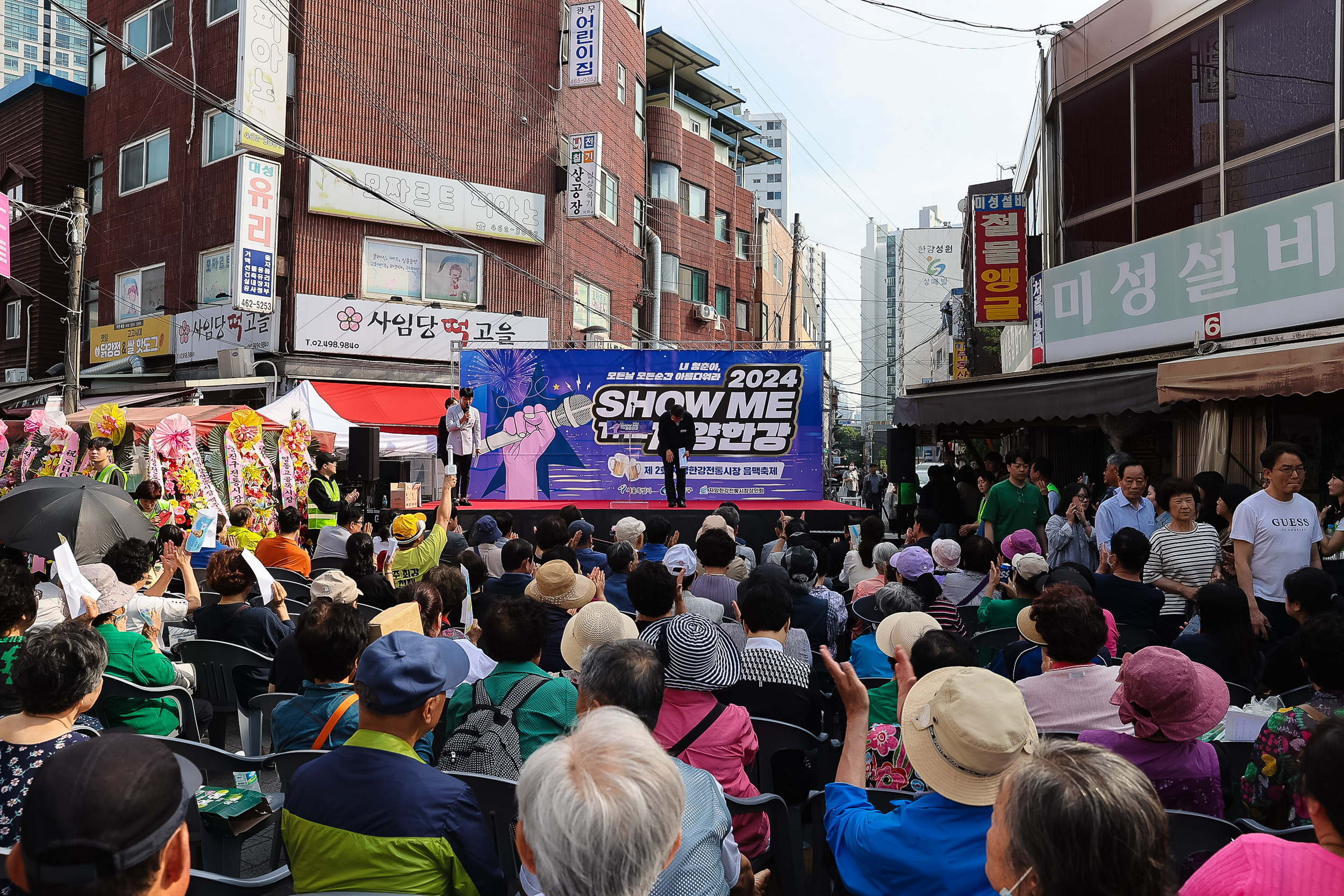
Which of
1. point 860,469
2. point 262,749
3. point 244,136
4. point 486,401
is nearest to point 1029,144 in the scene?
point 486,401

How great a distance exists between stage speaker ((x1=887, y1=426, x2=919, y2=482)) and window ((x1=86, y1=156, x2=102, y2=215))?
20.7 m

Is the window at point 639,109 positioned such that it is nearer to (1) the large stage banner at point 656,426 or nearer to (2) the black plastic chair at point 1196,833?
(1) the large stage banner at point 656,426

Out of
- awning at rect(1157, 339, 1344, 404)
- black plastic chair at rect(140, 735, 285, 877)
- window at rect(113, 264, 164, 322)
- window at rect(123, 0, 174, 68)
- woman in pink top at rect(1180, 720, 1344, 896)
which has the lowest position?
black plastic chair at rect(140, 735, 285, 877)

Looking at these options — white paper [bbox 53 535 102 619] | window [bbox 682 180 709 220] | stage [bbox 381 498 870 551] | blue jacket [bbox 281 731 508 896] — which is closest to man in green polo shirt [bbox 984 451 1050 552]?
stage [bbox 381 498 870 551]

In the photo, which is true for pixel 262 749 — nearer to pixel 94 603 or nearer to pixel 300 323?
pixel 94 603

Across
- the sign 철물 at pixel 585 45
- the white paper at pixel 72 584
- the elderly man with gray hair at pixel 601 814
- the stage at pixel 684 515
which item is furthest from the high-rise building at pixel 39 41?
the elderly man with gray hair at pixel 601 814

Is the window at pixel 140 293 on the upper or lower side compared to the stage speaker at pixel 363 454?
upper

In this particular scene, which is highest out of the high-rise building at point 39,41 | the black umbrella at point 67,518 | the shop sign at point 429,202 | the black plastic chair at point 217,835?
the high-rise building at point 39,41

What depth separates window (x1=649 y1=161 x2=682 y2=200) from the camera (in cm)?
2928

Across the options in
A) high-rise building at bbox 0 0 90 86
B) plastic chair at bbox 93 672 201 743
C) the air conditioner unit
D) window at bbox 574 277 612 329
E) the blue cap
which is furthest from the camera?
high-rise building at bbox 0 0 90 86

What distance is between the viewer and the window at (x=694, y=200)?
3034cm

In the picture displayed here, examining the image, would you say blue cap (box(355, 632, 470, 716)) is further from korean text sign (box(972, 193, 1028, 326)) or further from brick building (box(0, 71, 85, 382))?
brick building (box(0, 71, 85, 382))

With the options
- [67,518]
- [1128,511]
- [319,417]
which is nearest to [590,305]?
[319,417]

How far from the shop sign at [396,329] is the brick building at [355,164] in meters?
0.16
